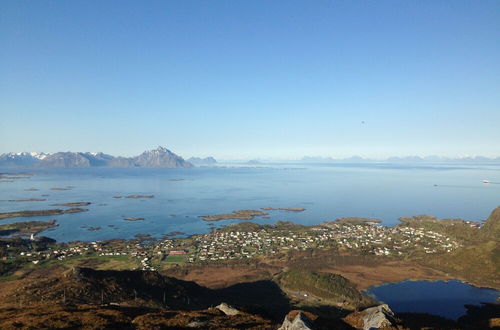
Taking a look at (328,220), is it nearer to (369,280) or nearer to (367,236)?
(367,236)

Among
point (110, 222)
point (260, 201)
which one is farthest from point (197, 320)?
point (260, 201)

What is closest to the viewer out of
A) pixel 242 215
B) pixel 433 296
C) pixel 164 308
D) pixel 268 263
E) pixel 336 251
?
pixel 164 308

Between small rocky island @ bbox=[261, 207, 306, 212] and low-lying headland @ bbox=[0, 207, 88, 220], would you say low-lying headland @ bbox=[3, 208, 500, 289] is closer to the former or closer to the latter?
small rocky island @ bbox=[261, 207, 306, 212]

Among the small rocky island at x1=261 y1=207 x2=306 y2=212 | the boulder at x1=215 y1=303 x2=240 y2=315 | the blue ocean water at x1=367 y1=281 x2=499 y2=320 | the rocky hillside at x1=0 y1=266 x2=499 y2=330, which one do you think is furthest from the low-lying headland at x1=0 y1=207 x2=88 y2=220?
the boulder at x1=215 y1=303 x2=240 y2=315

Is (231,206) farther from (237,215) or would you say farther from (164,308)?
(164,308)

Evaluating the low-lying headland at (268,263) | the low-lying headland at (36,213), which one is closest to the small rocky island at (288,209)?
the low-lying headland at (268,263)

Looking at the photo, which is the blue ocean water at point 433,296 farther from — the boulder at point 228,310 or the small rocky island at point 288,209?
the small rocky island at point 288,209

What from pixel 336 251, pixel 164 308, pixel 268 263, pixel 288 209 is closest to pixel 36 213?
pixel 268 263
